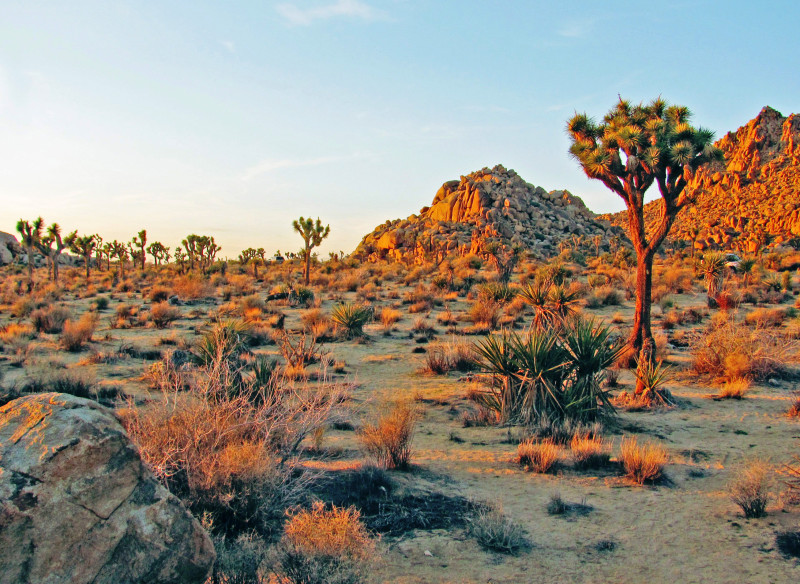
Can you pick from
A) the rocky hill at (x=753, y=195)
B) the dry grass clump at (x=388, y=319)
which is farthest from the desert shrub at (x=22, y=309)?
the rocky hill at (x=753, y=195)

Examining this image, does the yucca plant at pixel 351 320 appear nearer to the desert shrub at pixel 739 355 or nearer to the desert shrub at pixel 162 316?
the desert shrub at pixel 162 316

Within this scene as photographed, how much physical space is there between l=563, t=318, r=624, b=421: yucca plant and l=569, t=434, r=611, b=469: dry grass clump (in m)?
0.99

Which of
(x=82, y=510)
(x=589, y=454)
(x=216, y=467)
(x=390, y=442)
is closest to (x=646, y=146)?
(x=589, y=454)

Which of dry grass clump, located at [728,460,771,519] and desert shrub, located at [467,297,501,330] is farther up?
desert shrub, located at [467,297,501,330]

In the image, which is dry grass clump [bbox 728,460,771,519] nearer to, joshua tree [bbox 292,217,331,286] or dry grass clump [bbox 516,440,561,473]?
dry grass clump [bbox 516,440,561,473]

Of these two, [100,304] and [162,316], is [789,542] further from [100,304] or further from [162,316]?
[100,304]

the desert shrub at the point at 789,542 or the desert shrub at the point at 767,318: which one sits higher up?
the desert shrub at the point at 767,318

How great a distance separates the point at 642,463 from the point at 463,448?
233 centimetres

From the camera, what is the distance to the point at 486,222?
58688 millimetres

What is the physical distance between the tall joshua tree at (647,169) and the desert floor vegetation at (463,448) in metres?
1.63

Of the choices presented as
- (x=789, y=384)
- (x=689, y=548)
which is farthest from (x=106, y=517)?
(x=789, y=384)

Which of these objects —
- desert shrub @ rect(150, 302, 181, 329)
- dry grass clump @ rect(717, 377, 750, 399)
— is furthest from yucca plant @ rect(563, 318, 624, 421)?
desert shrub @ rect(150, 302, 181, 329)

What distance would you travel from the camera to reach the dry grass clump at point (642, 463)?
6090 millimetres

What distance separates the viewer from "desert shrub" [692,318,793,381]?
35.0 ft
